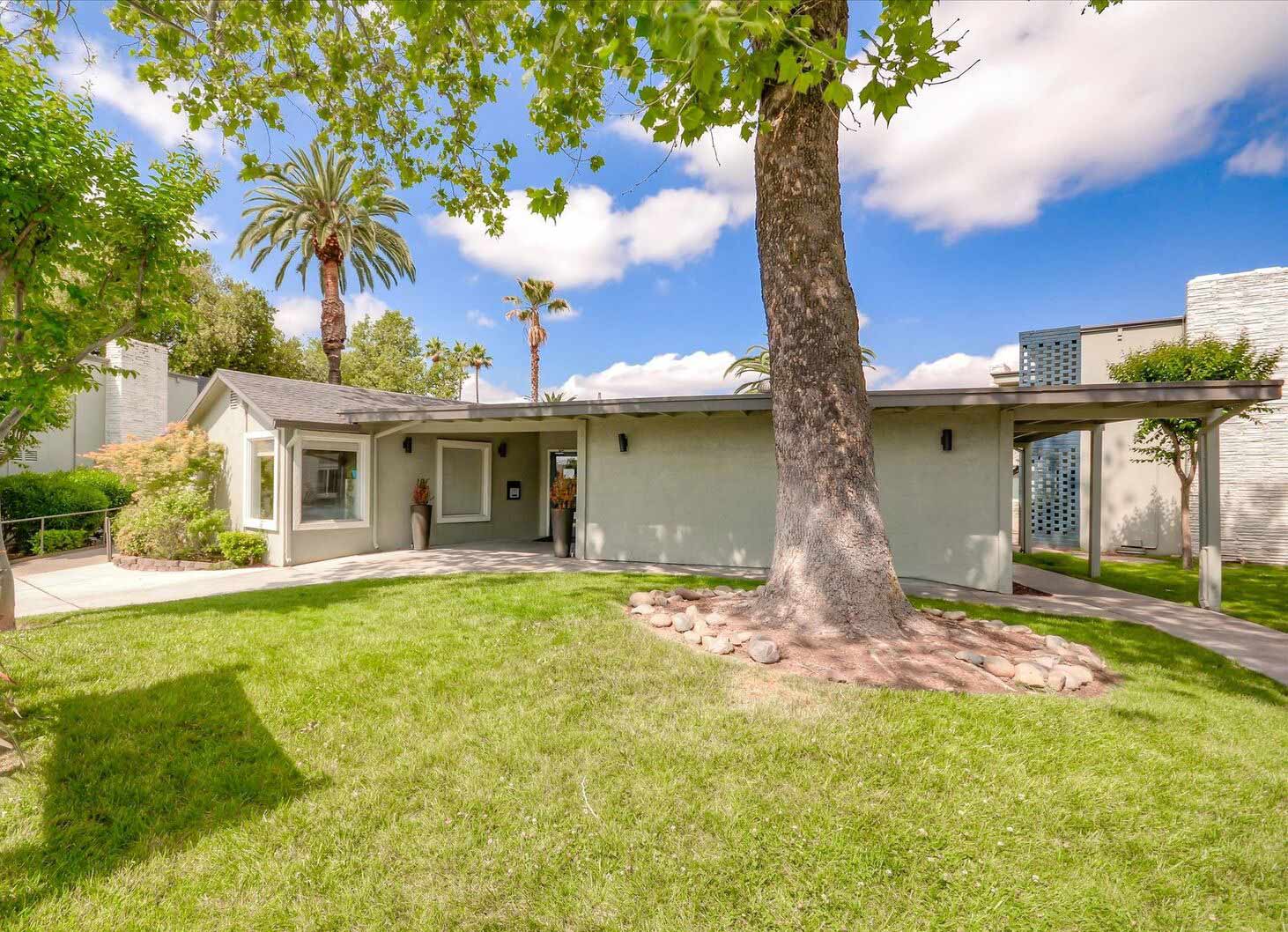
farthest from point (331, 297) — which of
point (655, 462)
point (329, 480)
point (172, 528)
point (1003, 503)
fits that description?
point (1003, 503)

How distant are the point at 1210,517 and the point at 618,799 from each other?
8.26 meters

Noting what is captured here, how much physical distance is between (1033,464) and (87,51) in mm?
18067

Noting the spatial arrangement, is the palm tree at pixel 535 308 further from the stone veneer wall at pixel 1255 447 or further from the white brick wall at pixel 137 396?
the stone veneer wall at pixel 1255 447

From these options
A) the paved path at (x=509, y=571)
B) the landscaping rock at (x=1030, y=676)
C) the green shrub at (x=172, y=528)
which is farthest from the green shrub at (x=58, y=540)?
the landscaping rock at (x=1030, y=676)

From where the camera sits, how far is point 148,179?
5562mm

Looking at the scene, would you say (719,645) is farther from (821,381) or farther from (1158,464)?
(1158,464)

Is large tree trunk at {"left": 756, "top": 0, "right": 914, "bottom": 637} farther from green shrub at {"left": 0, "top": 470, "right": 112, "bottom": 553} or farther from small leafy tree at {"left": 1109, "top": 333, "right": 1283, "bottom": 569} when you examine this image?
green shrub at {"left": 0, "top": 470, "right": 112, "bottom": 553}

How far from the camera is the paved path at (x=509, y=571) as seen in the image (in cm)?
578

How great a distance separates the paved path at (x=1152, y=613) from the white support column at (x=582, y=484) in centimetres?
526

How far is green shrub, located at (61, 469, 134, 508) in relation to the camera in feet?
43.1

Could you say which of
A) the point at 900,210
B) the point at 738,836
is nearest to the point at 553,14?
the point at 738,836

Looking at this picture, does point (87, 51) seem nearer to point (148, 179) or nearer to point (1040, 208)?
point (148, 179)

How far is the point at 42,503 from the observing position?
11.8 m

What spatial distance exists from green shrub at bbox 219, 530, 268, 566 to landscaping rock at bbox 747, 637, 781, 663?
352 inches
